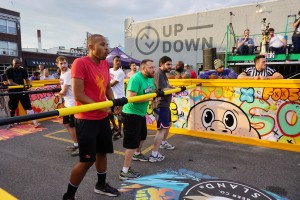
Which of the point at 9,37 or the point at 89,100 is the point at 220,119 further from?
the point at 9,37

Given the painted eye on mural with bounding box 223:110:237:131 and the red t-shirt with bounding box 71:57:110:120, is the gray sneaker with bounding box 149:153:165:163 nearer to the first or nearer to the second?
the red t-shirt with bounding box 71:57:110:120

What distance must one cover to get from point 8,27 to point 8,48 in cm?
322

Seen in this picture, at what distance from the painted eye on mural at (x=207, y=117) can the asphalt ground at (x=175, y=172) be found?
1.57 ft

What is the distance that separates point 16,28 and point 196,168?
133 ft

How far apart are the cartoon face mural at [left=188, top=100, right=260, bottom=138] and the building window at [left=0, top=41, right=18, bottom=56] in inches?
1434

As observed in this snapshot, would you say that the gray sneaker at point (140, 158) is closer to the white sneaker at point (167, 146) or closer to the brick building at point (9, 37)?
the white sneaker at point (167, 146)

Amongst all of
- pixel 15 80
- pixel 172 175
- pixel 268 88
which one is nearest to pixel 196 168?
pixel 172 175

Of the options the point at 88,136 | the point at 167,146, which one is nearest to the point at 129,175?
the point at 88,136

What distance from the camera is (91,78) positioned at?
2514 millimetres

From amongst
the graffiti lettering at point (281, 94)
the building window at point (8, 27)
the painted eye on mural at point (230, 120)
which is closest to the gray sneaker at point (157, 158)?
the painted eye on mural at point (230, 120)

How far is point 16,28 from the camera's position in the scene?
117ft

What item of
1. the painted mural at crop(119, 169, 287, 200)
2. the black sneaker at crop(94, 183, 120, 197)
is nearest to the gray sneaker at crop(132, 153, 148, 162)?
the painted mural at crop(119, 169, 287, 200)

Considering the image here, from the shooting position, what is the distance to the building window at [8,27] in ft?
111

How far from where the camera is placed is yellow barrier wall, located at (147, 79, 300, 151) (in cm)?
451
